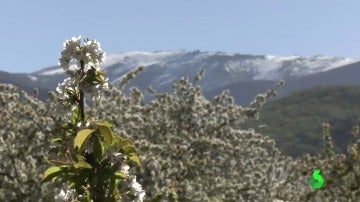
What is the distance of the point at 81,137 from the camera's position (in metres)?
4.71

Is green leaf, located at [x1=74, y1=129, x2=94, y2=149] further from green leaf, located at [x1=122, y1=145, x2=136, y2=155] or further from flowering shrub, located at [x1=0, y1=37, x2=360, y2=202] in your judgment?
green leaf, located at [x1=122, y1=145, x2=136, y2=155]

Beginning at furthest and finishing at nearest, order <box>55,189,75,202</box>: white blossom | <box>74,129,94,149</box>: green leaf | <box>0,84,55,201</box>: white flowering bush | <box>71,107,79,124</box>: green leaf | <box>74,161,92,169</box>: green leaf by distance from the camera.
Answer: <box>0,84,55,201</box>: white flowering bush
<box>71,107,79,124</box>: green leaf
<box>55,189,75,202</box>: white blossom
<box>74,161,92,169</box>: green leaf
<box>74,129,94,149</box>: green leaf

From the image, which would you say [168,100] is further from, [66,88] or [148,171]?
[66,88]

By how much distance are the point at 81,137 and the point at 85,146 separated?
0.81 ft

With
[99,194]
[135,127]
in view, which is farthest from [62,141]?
[135,127]

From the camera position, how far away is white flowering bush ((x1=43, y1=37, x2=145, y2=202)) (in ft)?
16.3

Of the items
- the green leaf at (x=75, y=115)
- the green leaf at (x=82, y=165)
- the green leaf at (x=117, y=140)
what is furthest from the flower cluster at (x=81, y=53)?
the green leaf at (x=82, y=165)

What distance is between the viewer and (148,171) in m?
19.0

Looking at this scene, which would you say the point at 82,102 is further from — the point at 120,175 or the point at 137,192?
the point at 137,192

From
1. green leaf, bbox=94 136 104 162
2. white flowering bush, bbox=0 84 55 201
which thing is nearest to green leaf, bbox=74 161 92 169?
green leaf, bbox=94 136 104 162

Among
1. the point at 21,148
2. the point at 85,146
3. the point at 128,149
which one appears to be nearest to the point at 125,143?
the point at 128,149

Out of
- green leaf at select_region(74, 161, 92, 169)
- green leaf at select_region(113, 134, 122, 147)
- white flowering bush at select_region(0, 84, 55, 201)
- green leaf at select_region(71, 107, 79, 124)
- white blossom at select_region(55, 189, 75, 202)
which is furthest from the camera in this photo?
white flowering bush at select_region(0, 84, 55, 201)

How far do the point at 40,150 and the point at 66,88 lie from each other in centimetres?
1707

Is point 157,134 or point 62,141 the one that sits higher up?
point 62,141
